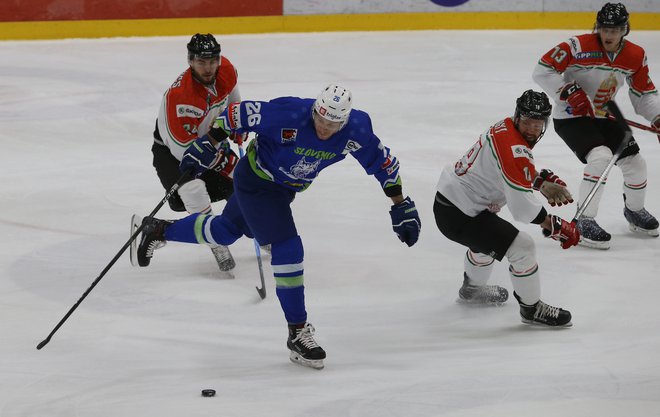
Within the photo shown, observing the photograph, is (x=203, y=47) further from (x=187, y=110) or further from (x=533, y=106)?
(x=533, y=106)

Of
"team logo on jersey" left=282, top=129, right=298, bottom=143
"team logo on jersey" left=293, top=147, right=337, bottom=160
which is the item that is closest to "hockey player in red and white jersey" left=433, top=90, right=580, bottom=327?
"team logo on jersey" left=293, top=147, right=337, bottom=160

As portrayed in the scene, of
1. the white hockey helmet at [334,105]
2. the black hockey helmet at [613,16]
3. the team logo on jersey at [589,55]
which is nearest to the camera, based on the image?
the white hockey helmet at [334,105]

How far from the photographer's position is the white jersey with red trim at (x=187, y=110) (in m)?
4.85

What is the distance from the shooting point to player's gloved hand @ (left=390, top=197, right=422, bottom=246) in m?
4.12

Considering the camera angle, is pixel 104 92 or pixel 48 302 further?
pixel 104 92

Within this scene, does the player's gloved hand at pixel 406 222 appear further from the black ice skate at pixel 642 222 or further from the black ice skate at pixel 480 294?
the black ice skate at pixel 642 222

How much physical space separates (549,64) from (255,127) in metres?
2.21

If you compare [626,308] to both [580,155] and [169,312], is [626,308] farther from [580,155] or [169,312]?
[169,312]

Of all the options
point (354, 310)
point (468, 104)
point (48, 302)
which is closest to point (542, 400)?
point (354, 310)

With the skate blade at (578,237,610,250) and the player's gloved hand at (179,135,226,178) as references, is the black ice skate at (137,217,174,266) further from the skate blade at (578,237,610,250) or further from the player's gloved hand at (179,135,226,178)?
the skate blade at (578,237,610,250)

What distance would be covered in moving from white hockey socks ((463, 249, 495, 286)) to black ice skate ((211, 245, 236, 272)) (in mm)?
1145

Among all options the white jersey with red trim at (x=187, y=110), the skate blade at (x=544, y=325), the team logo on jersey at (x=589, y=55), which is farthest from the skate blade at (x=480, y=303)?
the team logo on jersey at (x=589, y=55)

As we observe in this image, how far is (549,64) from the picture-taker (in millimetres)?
5559

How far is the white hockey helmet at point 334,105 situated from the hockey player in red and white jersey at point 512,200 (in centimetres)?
74
